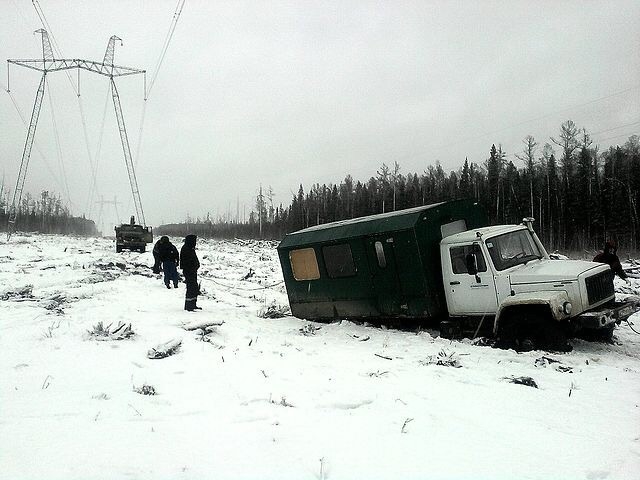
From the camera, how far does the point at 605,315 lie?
695cm

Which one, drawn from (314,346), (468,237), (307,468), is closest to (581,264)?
(468,237)

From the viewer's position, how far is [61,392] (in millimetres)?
4645

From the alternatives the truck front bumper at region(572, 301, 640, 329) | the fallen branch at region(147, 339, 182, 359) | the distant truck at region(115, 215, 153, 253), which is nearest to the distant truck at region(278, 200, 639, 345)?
the truck front bumper at region(572, 301, 640, 329)

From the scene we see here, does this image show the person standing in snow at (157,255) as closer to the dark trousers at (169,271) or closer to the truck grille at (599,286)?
the dark trousers at (169,271)

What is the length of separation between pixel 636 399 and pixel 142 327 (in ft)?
26.3

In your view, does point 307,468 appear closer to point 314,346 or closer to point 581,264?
point 314,346

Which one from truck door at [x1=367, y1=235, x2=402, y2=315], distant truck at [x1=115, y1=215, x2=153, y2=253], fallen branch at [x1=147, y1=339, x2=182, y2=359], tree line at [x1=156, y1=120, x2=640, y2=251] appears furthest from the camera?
tree line at [x1=156, y1=120, x2=640, y2=251]

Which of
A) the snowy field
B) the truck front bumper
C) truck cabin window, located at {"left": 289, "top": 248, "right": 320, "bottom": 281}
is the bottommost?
the snowy field

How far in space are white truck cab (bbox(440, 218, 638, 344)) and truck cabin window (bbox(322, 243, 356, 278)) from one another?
234 cm

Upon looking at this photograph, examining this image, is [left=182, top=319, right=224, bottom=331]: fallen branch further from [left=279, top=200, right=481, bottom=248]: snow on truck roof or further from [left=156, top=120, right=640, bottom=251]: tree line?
[left=156, top=120, right=640, bottom=251]: tree line

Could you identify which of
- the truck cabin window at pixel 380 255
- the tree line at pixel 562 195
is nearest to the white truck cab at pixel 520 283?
the truck cabin window at pixel 380 255

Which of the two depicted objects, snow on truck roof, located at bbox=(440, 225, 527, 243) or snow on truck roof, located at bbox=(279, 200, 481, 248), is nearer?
snow on truck roof, located at bbox=(440, 225, 527, 243)

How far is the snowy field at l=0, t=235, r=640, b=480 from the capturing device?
3.26 m

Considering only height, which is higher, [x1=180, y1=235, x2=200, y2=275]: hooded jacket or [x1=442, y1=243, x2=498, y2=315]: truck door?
[x1=180, y1=235, x2=200, y2=275]: hooded jacket
